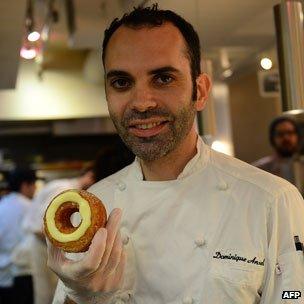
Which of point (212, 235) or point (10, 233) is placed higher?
point (212, 235)

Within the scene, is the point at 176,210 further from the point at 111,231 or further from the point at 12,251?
the point at 12,251

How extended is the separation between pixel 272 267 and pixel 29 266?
135 inches

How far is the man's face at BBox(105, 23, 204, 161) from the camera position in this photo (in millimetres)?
1289

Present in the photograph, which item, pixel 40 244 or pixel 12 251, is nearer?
pixel 40 244

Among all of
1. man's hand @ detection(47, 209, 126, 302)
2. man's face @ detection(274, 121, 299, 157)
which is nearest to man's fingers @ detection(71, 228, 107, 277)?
man's hand @ detection(47, 209, 126, 302)

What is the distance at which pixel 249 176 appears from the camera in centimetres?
136

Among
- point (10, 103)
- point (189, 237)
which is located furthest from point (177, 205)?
point (10, 103)

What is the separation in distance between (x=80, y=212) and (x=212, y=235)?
328 millimetres

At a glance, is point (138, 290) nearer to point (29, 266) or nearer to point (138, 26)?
point (138, 26)

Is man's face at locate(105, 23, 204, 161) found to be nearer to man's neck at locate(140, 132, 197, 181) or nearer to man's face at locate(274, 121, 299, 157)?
man's neck at locate(140, 132, 197, 181)

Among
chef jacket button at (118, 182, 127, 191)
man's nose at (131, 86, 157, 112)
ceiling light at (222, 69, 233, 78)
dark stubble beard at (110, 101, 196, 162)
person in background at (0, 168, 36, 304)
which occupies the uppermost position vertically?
ceiling light at (222, 69, 233, 78)

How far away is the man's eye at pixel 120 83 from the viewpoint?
1332 millimetres

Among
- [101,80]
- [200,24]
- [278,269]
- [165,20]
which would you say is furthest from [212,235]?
[101,80]

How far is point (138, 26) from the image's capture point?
1.36 meters
